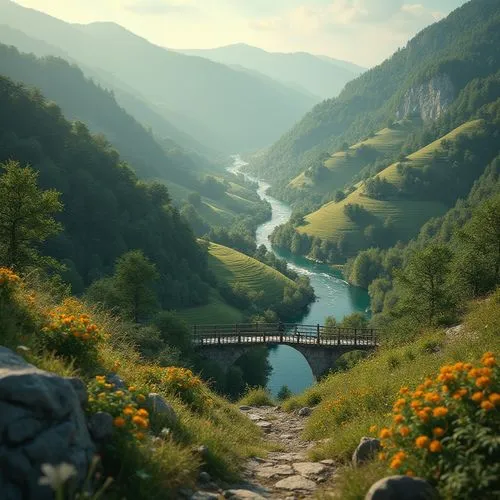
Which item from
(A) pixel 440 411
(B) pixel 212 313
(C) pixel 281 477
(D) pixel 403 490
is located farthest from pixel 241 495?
(B) pixel 212 313

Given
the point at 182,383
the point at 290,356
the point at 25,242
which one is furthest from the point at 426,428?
the point at 290,356

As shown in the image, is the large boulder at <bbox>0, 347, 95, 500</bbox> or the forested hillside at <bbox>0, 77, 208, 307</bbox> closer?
the large boulder at <bbox>0, 347, 95, 500</bbox>

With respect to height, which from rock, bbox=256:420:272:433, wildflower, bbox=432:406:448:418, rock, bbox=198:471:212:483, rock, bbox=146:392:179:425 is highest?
wildflower, bbox=432:406:448:418

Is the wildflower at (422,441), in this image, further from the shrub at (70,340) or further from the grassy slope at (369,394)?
the shrub at (70,340)

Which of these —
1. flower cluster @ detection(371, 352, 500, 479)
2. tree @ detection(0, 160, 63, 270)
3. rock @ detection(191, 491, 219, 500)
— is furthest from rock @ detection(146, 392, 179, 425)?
tree @ detection(0, 160, 63, 270)

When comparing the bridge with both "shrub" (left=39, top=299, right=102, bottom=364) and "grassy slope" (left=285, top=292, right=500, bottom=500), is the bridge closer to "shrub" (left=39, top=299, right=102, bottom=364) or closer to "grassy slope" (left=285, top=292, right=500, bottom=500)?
"grassy slope" (left=285, top=292, right=500, bottom=500)

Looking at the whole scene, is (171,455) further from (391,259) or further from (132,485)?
(391,259)

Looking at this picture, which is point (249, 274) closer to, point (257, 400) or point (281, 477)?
point (257, 400)

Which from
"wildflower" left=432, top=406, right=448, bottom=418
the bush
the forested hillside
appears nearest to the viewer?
"wildflower" left=432, top=406, right=448, bottom=418
